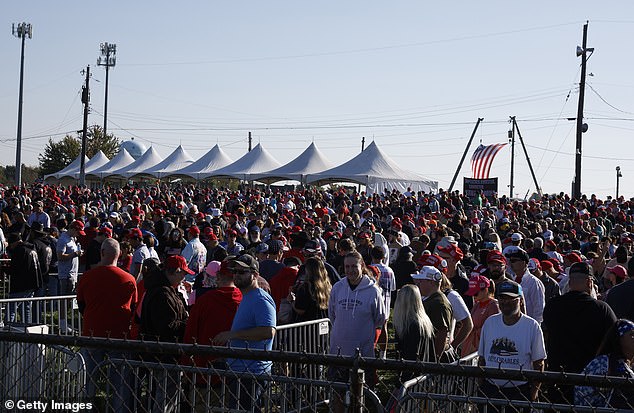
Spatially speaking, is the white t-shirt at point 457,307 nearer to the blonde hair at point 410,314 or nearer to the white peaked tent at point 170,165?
the blonde hair at point 410,314

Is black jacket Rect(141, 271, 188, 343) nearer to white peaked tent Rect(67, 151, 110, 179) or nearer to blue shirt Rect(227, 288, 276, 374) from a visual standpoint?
blue shirt Rect(227, 288, 276, 374)

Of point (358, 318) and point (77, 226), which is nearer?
point (358, 318)

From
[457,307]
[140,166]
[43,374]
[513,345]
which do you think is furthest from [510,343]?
[140,166]

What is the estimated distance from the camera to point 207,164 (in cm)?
5219

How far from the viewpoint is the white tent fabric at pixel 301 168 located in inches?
1789

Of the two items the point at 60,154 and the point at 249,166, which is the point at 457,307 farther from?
the point at 60,154

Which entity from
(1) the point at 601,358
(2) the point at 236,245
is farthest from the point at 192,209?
(1) the point at 601,358

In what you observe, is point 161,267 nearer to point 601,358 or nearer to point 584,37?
point 601,358

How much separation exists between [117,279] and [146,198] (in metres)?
22.9

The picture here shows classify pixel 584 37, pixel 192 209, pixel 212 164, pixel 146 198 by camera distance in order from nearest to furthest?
pixel 192 209
pixel 146 198
pixel 584 37
pixel 212 164

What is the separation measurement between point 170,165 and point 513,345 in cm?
5051

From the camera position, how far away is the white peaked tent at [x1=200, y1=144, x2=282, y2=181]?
48281 millimetres

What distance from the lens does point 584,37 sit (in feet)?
132

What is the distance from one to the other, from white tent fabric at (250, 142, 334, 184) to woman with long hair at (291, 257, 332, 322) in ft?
118
